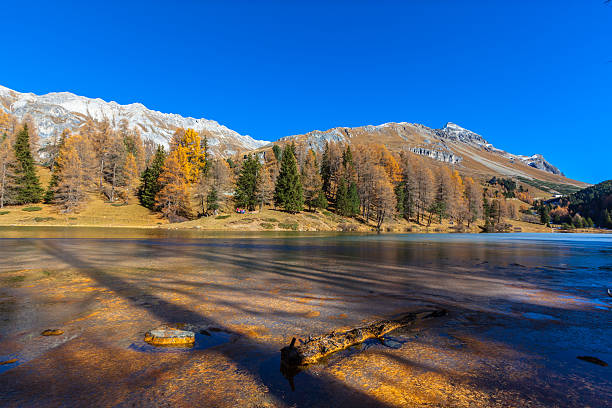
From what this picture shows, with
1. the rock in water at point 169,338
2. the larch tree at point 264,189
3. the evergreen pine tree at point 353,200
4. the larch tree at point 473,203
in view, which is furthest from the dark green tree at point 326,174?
the rock in water at point 169,338

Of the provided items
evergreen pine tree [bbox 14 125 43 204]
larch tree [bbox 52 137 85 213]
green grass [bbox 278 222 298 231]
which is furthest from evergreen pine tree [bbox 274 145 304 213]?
evergreen pine tree [bbox 14 125 43 204]

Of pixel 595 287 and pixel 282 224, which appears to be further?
pixel 282 224

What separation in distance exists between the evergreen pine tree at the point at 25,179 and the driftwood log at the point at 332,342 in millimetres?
65585

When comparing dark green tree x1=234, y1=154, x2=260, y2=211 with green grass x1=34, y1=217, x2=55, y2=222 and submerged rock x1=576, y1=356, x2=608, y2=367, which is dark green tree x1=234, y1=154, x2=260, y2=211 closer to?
green grass x1=34, y1=217, x2=55, y2=222

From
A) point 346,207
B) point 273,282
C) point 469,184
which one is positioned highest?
point 469,184

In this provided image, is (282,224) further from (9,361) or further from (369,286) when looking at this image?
(9,361)

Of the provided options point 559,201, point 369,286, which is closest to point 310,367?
point 369,286

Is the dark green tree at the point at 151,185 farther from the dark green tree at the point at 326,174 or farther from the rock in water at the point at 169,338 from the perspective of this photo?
the rock in water at the point at 169,338

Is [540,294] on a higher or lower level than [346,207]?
lower

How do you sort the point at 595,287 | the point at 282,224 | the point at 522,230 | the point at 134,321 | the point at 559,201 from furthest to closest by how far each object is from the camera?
the point at 559,201 → the point at 522,230 → the point at 282,224 → the point at 595,287 → the point at 134,321

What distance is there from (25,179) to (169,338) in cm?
6712

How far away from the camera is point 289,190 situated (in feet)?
198

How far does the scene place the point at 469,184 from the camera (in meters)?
97.6

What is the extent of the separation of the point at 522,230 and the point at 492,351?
11060 cm
